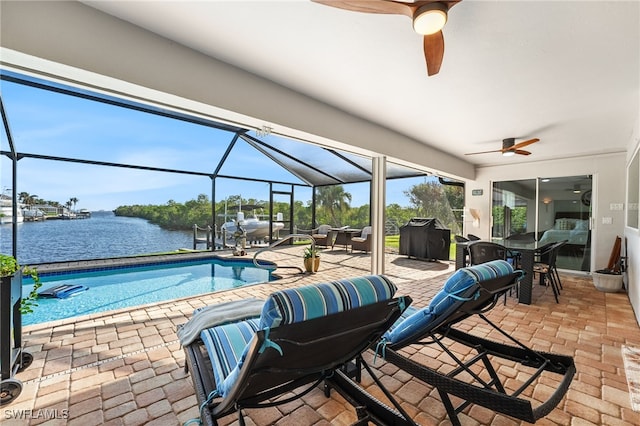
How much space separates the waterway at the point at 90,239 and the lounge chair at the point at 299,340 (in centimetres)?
716

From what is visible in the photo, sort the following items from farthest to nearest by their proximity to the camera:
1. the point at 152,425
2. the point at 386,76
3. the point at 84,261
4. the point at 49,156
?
the point at 84,261 < the point at 49,156 < the point at 386,76 < the point at 152,425

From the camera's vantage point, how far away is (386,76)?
3043 millimetres

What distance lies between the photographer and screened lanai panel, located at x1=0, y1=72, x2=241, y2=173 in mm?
5379

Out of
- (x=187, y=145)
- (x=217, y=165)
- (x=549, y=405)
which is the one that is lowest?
(x=549, y=405)

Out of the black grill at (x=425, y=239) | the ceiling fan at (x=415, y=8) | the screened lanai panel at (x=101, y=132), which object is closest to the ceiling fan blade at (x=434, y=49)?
the ceiling fan at (x=415, y=8)

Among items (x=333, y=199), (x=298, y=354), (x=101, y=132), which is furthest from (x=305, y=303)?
(x=333, y=199)

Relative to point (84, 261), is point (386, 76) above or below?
above

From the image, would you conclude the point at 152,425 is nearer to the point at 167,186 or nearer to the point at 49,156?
the point at 49,156

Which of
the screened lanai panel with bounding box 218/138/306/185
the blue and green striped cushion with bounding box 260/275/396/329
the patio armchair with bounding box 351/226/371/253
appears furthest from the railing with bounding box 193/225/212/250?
the blue and green striped cushion with bounding box 260/275/396/329

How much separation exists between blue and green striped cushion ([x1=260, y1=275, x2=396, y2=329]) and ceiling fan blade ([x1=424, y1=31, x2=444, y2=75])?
175cm

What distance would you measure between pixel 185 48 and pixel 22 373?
2.98 m

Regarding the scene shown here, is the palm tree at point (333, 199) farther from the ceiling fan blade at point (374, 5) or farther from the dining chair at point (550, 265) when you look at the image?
the ceiling fan blade at point (374, 5)

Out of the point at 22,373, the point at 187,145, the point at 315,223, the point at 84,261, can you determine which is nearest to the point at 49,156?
the point at 84,261

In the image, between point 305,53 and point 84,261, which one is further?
point 84,261
